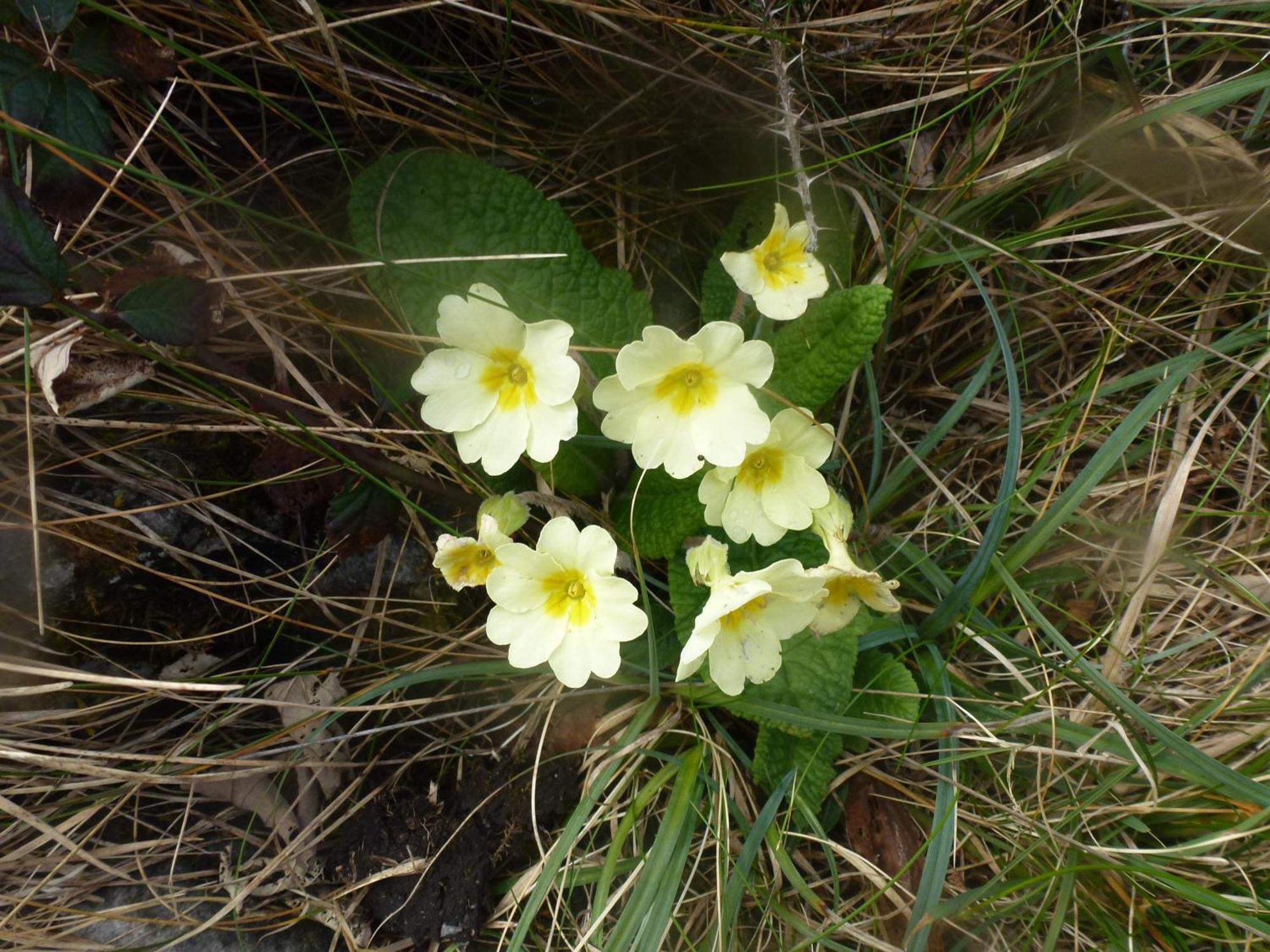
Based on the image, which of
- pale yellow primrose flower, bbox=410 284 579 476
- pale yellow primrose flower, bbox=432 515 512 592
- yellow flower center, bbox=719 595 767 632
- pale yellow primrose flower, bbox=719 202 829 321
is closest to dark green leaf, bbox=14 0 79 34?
pale yellow primrose flower, bbox=410 284 579 476

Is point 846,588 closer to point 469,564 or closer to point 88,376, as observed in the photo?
point 469,564

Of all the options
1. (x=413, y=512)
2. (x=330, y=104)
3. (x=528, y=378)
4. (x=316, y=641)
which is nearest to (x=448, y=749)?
(x=316, y=641)

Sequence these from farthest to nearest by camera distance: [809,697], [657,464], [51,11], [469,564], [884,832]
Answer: [884,832], [809,697], [469,564], [657,464], [51,11]

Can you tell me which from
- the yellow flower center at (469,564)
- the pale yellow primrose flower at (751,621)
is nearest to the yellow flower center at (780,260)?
the pale yellow primrose flower at (751,621)

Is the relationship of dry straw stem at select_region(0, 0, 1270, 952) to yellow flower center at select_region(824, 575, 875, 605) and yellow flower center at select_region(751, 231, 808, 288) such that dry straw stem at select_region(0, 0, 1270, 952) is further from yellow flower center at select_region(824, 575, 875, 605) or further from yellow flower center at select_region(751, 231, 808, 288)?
yellow flower center at select_region(824, 575, 875, 605)

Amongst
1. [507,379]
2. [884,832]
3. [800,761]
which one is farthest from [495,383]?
[884,832]

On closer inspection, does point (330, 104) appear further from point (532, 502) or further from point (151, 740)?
point (151, 740)
